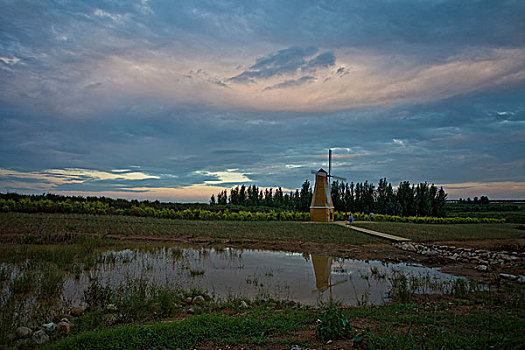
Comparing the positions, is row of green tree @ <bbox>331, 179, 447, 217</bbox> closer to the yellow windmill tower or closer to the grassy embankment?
the yellow windmill tower

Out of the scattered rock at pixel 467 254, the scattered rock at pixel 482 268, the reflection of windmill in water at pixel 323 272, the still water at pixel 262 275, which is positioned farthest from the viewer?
the scattered rock at pixel 467 254

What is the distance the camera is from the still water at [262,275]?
8.17m

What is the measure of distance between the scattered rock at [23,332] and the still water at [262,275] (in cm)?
183

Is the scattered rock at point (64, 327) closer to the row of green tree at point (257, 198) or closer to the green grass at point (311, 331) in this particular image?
the green grass at point (311, 331)

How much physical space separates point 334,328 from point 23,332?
4.87 metres

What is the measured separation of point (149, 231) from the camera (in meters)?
18.9

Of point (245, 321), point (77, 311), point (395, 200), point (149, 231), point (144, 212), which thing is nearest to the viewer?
point (245, 321)

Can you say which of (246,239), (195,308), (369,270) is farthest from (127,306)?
(246,239)

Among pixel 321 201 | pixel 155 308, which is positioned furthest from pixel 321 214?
pixel 155 308

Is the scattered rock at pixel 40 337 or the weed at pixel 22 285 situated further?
the weed at pixel 22 285

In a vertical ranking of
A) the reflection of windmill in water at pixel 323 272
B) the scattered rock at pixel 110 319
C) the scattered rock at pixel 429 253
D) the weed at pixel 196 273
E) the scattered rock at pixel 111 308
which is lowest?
the reflection of windmill in water at pixel 323 272

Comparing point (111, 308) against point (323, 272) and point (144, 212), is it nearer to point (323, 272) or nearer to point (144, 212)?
point (323, 272)

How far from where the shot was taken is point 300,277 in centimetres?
1020

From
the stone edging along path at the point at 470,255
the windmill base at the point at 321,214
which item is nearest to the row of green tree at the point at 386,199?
the windmill base at the point at 321,214
